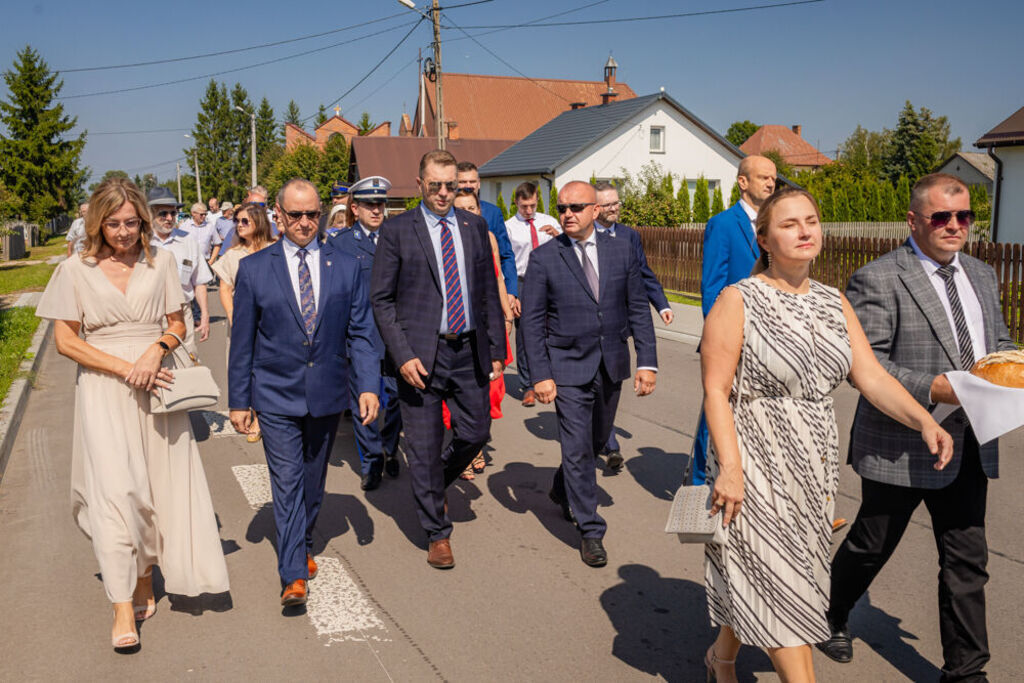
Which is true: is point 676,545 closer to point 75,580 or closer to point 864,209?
point 75,580

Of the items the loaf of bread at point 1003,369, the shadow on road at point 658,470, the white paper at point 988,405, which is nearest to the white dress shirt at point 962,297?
the loaf of bread at point 1003,369

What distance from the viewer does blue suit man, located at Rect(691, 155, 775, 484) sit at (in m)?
5.12

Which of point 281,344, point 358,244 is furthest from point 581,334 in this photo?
point 358,244

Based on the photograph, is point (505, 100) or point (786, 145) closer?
point (505, 100)

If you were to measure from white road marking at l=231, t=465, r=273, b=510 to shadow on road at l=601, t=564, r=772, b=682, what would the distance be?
8.60 ft

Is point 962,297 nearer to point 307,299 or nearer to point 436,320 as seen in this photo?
point 436,320

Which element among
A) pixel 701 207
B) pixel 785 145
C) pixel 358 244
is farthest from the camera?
pixel 785 145

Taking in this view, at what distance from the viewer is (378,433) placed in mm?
6359

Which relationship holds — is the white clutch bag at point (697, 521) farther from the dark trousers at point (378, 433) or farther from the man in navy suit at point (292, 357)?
the dark trousers at point (378, 433)

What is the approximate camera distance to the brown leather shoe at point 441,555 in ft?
15.9

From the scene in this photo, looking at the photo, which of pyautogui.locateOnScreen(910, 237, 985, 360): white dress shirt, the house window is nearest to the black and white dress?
pyautogui.locateOnScreen(910, 237, 985, 360): white dress shirt

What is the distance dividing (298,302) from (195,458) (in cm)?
88

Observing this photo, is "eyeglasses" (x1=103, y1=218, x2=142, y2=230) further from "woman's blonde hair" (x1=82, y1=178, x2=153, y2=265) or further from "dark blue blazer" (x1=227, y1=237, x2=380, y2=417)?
"dark blue blazer" (x1=227, y1=237, x2=380, y2=417)

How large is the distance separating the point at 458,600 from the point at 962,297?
2650 mm
